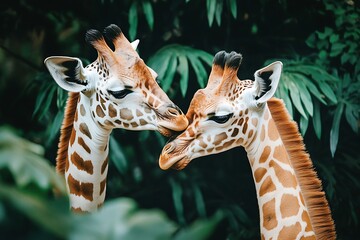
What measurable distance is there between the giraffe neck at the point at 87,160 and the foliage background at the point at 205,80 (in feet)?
3.38

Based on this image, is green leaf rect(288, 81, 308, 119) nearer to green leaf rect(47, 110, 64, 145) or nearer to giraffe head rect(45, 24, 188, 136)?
giraffe head rect(45, 24, 188, 136)

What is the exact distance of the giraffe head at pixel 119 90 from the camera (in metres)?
2.83

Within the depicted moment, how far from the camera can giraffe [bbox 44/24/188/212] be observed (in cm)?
285

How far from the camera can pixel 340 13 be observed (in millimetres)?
4465

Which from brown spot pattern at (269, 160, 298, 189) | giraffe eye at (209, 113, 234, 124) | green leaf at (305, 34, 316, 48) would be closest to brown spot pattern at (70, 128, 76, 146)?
giraffe eye at (209, 113, 234, 124)

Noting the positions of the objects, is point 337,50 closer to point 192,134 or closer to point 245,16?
point 245,16

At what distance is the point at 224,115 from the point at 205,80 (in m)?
1.44

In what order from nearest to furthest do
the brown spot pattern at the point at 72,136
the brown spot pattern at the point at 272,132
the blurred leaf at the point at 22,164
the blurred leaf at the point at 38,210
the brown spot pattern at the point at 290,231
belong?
the blurred leaf at the point at 38,210 < the blurred leaf at the point at 22,164 < the brown spot pattern at the point at 290,231 < the brown spot pattern at the point at 272,132 < the brown spot pattern at the point at 72,136

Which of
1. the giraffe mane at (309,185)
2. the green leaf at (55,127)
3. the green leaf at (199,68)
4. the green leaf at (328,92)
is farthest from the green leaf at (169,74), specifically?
the giraffe mane at (309,185)

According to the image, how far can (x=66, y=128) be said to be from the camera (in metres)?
3.09

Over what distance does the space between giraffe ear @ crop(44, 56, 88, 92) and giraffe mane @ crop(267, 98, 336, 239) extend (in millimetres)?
935

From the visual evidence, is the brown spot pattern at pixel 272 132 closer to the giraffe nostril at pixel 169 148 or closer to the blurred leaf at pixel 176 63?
the giraffe nostril at pixel 169 148

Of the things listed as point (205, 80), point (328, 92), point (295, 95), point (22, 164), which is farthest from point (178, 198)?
point (22, 164)

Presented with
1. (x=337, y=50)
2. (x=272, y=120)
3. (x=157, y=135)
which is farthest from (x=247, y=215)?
(x=272, y=120)
